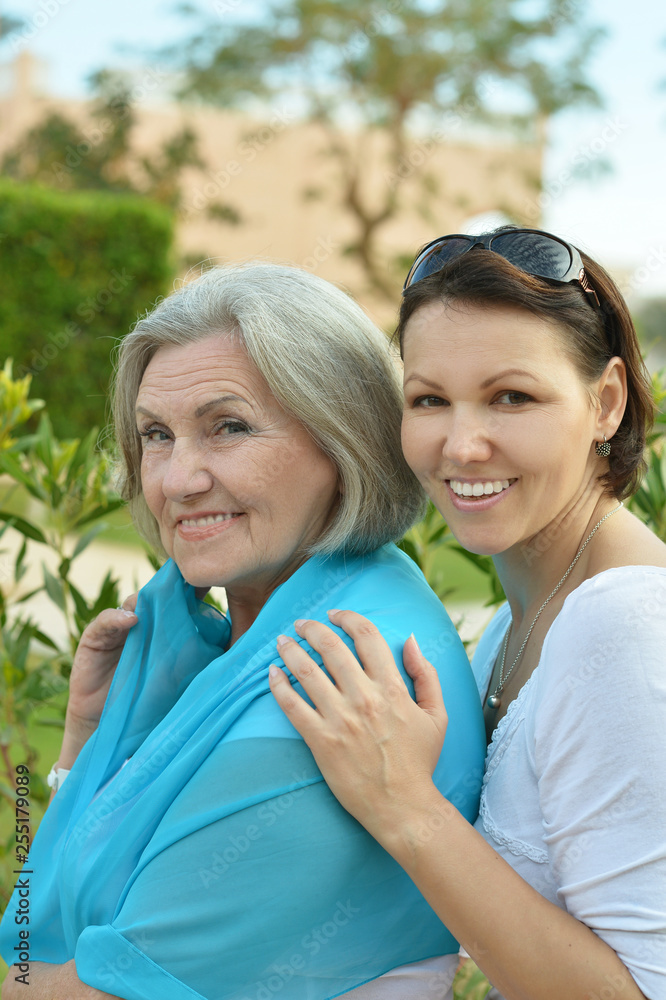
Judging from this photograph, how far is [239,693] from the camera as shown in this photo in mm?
1718

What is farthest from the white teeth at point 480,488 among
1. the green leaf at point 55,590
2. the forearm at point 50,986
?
the green leaf at point 55,590

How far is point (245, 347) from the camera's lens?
6.53 feet

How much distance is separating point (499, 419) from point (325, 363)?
447 millimetres

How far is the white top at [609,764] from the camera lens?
138cm

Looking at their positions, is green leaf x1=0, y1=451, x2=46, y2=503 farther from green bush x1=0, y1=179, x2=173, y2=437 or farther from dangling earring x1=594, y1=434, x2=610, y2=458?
green bush x1=0, y1=179, x2=173, y2=437

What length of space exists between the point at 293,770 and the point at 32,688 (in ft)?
5.91

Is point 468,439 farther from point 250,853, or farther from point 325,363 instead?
point 250,853

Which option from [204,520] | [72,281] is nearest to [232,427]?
[204,520]

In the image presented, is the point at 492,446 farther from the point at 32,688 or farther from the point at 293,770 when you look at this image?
the point at 32,688

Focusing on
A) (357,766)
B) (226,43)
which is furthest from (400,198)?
(357,766)

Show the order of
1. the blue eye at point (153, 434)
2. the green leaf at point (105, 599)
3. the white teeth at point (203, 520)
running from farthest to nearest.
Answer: the green leaf at point (105, 599)
the blue eye at point (153, 434)
the white teeth at point (203, 520)

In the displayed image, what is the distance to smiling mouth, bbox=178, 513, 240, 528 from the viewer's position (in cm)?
201

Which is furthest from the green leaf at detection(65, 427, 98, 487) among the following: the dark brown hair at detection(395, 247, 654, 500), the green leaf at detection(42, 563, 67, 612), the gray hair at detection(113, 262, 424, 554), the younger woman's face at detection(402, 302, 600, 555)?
the younger woman's face at detection(402, 302, 600, 555)

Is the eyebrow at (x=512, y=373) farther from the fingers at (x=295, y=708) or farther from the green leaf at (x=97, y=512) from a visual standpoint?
the green leaf at (x=97, y=512)
